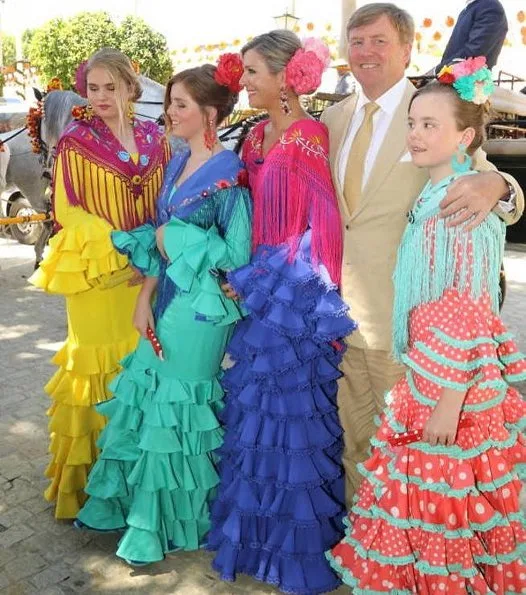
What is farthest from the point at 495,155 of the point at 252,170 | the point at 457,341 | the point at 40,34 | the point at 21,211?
the point at 40,34

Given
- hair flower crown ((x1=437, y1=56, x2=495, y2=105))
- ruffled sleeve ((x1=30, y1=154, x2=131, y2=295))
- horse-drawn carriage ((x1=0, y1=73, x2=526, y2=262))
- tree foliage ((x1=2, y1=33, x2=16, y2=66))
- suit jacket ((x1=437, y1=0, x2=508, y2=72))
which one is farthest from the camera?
tree foliage ((x1=2, y1=33, x2=16, y2=66))

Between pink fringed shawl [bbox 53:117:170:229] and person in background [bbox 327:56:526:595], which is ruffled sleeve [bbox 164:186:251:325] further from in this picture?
person in background [bbox 327:56:526:595]

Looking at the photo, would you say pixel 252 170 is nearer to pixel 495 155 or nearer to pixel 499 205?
pixel 499 205

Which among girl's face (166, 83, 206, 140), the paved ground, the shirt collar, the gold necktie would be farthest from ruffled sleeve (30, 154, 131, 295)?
the shirt collar

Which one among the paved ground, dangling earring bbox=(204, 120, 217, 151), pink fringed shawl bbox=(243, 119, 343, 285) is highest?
dangling earring bbox=(204, 120, 217, 151)

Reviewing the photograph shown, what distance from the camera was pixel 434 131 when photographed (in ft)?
7.34

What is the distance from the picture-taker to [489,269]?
2242mm

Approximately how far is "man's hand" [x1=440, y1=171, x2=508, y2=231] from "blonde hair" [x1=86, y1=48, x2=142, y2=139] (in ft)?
5.45

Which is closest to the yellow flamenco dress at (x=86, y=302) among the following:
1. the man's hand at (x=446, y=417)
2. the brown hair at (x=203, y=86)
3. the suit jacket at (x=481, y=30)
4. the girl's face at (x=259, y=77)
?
the brown hair at (x=203, y=86)

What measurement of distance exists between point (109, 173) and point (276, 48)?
1.00 m

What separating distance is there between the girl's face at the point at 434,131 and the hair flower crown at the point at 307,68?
1.44 ft

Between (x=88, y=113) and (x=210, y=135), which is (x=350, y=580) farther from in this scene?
(x=88, y=113)

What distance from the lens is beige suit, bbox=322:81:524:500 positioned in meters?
2.65

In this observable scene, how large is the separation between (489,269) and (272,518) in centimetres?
140
